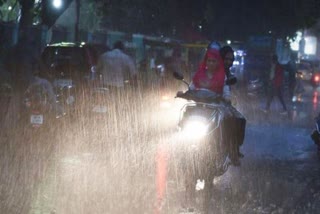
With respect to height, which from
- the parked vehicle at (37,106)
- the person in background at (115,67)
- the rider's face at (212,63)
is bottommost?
the parked vehicle at (37,106)

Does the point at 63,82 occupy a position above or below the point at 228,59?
below

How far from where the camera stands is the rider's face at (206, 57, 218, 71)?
8.74 m

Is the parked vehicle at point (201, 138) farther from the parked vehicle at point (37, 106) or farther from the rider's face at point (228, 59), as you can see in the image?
the parked vehicle at point (37, 106)

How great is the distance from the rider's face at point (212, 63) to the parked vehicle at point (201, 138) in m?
0.57

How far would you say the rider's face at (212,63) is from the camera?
8.74 metres

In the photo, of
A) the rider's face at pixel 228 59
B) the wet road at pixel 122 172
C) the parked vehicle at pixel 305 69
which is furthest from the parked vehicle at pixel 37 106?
the parked vehicle at pixel 305 69

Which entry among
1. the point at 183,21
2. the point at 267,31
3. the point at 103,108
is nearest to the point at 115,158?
the point at 103,108

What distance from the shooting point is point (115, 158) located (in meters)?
10.6

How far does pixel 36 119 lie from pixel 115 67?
11.4 ft

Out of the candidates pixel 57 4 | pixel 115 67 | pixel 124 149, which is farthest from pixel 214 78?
pixel 57 4

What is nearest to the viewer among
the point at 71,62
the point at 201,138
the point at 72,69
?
the point at 201,138

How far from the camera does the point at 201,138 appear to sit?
8.02 meters

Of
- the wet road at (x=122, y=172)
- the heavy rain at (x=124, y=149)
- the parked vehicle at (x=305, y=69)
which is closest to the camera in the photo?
the wet road at (x=122, y=172)

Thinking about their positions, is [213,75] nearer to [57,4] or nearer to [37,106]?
[37,106]
